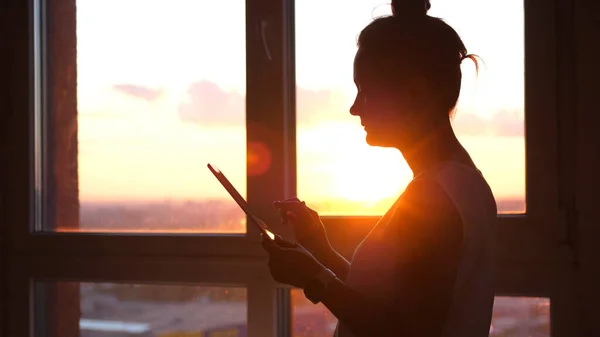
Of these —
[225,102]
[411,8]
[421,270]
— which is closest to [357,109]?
[411,8]

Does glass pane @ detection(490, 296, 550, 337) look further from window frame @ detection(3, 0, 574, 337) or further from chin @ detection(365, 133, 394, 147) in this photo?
chin @ detection(365, 133, 394, 147)

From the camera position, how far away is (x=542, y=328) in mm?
1229

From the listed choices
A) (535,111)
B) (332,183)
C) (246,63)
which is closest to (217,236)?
(332,183)

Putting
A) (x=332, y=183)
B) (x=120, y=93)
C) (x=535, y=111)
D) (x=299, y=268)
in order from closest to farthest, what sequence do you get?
(x=299, y=268) → (x=535, y=111) → (x=332, y=183) → (x=120, y=93)

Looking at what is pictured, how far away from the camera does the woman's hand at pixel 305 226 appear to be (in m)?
1.02

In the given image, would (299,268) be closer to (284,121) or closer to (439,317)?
(439,317)

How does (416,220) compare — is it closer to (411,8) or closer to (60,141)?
(411,8)

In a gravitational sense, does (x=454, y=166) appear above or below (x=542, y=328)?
above

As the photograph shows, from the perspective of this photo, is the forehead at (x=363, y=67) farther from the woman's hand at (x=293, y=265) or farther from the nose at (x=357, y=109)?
the woman's hand at (x=293, y=265)

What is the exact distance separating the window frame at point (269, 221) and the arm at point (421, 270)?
55cm

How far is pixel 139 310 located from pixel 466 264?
1050mm

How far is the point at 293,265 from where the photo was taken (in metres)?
0.83

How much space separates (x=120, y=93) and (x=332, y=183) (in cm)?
64

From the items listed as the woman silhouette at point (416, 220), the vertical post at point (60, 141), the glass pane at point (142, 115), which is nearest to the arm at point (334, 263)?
the woman silhouette at point (416, 220)
